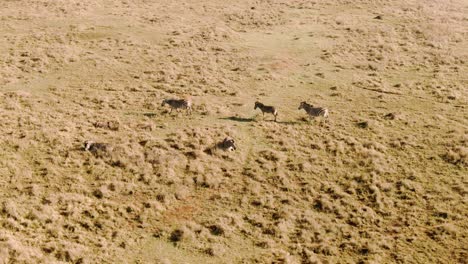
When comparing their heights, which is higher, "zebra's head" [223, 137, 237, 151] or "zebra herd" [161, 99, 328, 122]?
"zebra herd" [161, 99, 328, 122]

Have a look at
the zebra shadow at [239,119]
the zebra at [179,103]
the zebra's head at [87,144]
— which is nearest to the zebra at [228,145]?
the zebra shadow at [239,119]

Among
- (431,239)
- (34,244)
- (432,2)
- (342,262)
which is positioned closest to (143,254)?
(34,244)

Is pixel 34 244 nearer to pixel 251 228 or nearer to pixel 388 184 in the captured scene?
pixel 251 228

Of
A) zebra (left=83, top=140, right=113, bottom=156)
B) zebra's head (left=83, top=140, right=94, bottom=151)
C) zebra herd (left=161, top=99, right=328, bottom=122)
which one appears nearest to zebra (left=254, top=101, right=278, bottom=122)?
zebra herd (left=161, top=99, right=328, bottom=122)

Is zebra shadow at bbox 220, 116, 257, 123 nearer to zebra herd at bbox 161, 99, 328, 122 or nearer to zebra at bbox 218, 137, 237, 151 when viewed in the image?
zebra herd at bbox 161, 99, 328, 122

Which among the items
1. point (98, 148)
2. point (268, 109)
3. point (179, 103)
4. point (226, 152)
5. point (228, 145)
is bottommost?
point (98, 148)

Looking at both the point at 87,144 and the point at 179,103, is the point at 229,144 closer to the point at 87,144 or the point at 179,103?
the point at 179,103

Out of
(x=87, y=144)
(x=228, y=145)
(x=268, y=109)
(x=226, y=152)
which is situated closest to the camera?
(x=87, y=144)

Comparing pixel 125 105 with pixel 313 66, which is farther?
pixel 313 66

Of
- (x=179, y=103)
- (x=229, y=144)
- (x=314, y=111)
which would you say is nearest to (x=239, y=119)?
(x=179, y=103)
